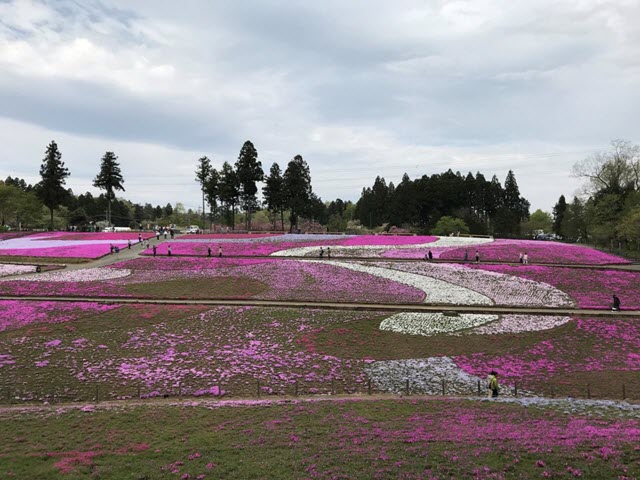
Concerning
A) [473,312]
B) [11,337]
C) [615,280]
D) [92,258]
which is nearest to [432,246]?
[615,280]

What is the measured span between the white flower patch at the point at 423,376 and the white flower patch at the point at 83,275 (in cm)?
2776

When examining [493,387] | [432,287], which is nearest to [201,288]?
[432,287]

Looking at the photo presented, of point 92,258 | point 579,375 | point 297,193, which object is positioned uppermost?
point 297,193

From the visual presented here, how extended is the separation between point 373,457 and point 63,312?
23834 millimetres

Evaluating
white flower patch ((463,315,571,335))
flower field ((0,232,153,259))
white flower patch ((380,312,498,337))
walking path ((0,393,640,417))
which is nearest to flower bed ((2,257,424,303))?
white flower patch ((380,312,498,337))

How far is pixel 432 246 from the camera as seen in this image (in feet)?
182

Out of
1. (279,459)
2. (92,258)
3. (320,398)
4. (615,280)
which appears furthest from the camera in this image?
(92,258)

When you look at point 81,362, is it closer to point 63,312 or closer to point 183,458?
point 63,312

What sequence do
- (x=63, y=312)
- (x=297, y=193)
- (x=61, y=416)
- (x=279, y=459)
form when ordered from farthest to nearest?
1. (x=297, y=193)
2. (x=63, y=312)
3. (x=61, y=416)
4. (x=279, y=459)

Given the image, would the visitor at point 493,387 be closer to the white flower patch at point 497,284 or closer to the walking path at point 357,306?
the walking path at point 357,306

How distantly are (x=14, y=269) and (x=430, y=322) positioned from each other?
40.2m

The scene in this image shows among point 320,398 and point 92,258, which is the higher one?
point 92,258

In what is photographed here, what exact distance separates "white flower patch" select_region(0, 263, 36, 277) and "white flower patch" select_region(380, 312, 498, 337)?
3567 centimetres

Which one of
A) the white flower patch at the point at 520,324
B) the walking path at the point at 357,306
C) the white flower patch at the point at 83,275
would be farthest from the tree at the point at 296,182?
the white flower patch at the point at 520,324
